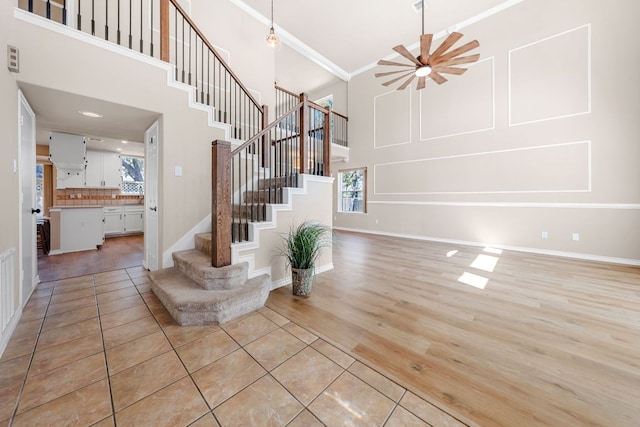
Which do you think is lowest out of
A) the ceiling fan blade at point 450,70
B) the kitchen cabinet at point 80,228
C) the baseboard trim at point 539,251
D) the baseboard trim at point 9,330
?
the baseboard trim at point 9,330

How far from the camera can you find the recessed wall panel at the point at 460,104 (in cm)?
513

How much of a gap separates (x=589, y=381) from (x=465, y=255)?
3.27m

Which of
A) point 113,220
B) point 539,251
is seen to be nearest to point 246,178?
point 539,251

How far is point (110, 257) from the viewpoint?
4.16m

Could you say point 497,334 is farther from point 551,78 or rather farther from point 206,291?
point 551,78

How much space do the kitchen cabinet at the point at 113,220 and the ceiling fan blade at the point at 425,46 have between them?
8054 mm

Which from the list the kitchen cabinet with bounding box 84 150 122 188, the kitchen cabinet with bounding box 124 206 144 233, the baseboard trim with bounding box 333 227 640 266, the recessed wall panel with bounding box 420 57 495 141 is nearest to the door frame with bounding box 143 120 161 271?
the kitchen cabinet with bounding box 124 206 144 233

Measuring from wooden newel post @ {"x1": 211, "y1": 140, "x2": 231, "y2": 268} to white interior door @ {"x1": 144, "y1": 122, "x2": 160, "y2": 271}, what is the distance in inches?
55.0

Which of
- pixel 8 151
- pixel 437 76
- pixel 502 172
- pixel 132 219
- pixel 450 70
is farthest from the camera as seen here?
pixel 132 219

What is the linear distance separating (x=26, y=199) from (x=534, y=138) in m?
7.77

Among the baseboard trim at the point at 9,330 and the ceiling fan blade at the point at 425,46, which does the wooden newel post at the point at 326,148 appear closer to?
the ceiling fan blade at the point at 425,46

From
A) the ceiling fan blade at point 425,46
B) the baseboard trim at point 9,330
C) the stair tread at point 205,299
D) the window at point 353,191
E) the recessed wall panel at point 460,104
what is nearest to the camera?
the baseboard trim at point 9,330

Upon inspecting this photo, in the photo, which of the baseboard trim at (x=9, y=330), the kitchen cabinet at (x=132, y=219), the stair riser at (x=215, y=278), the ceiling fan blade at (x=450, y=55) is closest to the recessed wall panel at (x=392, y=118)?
the ceiling fan blade at (x=450, y=55)

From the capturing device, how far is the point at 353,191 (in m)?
7.93
